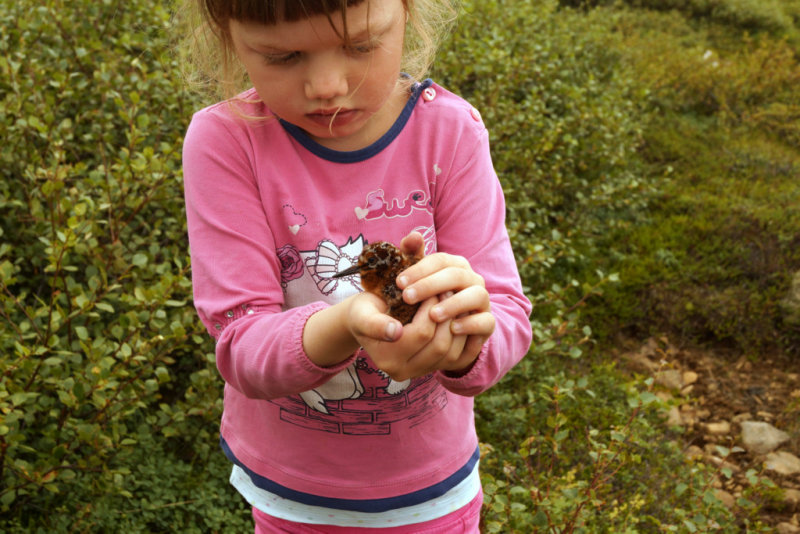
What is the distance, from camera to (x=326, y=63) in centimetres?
141

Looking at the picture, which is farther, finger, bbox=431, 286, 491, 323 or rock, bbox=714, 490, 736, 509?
rock, bbox=714, 490, 736, 509

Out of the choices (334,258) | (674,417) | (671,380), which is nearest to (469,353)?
(334,258)

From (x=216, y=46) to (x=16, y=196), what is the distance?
198cm

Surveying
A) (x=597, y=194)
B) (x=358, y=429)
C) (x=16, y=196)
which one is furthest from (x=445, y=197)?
(x=597, y=194)

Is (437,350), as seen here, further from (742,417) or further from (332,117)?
(742,417)

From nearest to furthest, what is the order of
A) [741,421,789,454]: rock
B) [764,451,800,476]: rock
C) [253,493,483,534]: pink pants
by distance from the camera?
1. [253,493,483,534]: pink pants
2. [764,451,800,476]: rock
3. [741,421,789,454]: rock

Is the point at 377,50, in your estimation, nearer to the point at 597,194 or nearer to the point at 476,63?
the point at 476,63

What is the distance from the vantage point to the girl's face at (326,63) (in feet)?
4.53

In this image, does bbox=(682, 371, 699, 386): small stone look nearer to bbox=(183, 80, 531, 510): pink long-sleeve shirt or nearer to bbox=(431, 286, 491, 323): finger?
bbox=(183, 80, 531, 510): pink long-sleeve shirt

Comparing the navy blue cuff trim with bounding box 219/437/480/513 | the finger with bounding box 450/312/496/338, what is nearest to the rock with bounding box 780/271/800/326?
the navy blue cuff trim with bounding box 219/437/480/513

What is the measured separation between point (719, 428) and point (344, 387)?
3.37 m

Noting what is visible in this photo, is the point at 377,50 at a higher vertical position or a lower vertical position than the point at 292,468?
higher

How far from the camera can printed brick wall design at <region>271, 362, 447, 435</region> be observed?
170cm

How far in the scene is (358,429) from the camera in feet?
5.64
